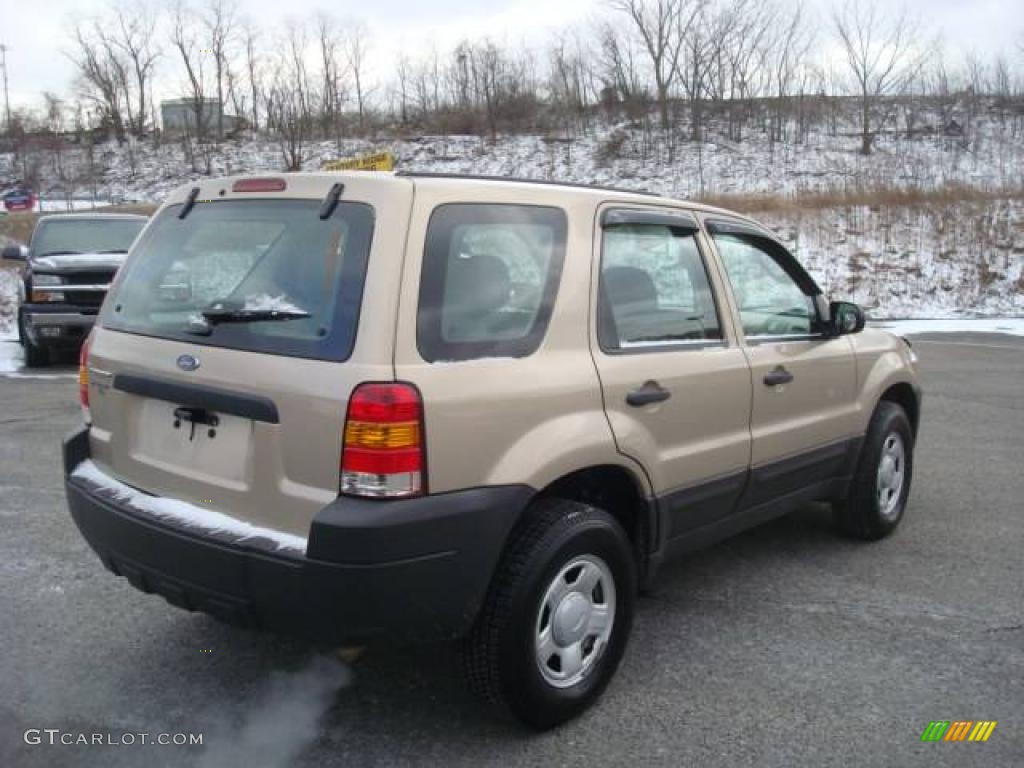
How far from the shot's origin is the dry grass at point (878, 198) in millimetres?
22688

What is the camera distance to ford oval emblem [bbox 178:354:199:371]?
2.83 meters

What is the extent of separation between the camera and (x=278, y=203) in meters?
2.92

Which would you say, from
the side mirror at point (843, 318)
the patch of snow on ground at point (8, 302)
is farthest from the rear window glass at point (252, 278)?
the patch of snow on ground at point (8, 302)

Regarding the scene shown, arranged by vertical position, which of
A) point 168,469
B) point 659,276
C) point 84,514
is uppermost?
point 659,276

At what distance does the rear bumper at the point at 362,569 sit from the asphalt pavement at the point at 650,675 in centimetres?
37

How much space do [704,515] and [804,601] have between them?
83 cm

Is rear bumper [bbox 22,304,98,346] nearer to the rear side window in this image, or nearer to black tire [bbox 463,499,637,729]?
the rear side window

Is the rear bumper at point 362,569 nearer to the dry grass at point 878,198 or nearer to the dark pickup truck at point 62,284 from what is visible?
the dark pickup truck at point 62,284

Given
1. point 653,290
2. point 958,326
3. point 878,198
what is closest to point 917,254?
point 878,198

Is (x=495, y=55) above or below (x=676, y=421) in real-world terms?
above

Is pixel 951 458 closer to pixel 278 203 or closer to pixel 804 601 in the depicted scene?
pixel 804 601

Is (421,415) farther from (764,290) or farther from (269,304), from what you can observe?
(764,290)

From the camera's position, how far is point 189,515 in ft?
9.18

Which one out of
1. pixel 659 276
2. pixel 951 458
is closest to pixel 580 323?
pixel 659 276
